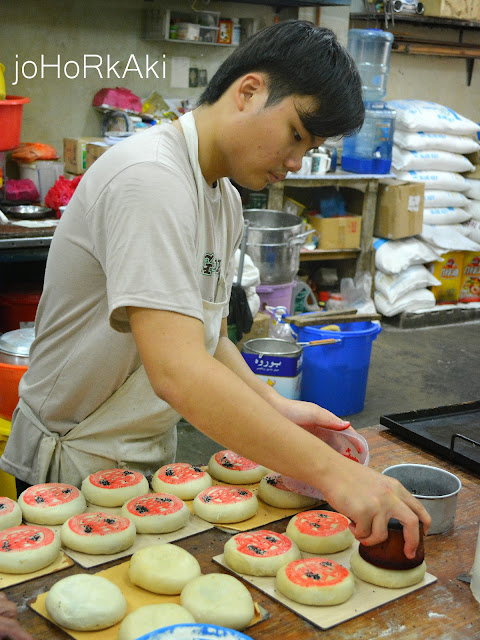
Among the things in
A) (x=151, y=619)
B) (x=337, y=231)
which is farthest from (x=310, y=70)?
(x=337, y=231)

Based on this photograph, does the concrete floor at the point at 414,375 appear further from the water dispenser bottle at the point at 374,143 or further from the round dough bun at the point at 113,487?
the round dough bun at the point at 113,487

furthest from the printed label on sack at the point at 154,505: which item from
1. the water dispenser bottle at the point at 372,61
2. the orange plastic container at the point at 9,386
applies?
the water dispenser bottle at the point at 372,61

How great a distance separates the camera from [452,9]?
607 centimetres

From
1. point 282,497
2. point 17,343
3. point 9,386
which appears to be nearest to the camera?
point 282,497

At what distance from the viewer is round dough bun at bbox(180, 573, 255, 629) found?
45.3 inches

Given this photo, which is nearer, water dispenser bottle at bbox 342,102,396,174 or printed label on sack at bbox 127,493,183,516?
printed label on sack at bbox 127,493,183,516

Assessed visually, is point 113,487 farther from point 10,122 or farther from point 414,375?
point 414,375

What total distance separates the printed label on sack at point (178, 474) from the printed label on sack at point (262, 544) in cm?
25

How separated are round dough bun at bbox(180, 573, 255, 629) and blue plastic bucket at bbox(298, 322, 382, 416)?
287 centimetres

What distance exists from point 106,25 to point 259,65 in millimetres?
4178

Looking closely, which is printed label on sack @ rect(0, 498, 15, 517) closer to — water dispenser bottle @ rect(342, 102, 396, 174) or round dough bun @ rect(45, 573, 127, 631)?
round dough bun @ rect(45, 573, 127, 631)

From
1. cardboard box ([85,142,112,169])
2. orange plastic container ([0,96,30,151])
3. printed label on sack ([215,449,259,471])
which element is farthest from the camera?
cardboard box ([85,142,112,169])

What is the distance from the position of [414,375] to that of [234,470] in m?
3.49

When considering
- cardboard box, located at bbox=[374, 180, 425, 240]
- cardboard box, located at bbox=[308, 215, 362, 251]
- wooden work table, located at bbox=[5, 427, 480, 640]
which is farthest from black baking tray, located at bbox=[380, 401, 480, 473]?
cardboard box, located at bbox=[374, 180, 425, 240]
